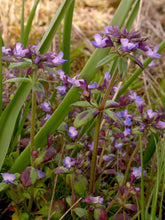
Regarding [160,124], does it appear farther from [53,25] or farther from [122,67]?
[53,25]

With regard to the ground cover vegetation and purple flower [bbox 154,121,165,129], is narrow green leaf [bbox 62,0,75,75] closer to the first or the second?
the ground cover vegetation

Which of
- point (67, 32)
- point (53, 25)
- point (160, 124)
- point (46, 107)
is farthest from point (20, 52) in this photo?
point (160, 124)

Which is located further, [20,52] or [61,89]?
[61,89]

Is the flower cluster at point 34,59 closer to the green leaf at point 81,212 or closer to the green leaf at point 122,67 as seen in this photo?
the green leaf at point 122,67

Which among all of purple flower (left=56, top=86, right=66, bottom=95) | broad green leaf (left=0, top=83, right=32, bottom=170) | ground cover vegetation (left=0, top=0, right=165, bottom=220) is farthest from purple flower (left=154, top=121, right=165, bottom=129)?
broad green leaf (left=0, top=83, right=32, bottom=170)

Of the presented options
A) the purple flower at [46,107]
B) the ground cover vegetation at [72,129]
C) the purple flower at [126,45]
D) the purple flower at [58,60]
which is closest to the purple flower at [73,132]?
the ground cover vegetation at [72,129]

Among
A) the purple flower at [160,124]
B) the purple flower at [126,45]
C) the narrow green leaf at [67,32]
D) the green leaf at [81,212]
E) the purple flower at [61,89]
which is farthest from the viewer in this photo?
the narrow green leaf at [67,32]

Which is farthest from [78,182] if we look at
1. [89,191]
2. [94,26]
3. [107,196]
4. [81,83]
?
[94,26]

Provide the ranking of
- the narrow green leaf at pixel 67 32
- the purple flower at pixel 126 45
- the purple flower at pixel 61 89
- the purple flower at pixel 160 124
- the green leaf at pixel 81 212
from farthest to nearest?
1. the narrow green leaf at pixel 67 32
2. the purple flower at pixel 61 89
3. the purple flower at pixel 160 124
4. the green leaf at pixel 81 212
5. the purple flower at pixel 126 45

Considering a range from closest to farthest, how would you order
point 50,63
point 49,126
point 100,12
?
point 50,63 → point 49,126 → point 100,12

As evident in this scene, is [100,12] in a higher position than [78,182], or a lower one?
higher

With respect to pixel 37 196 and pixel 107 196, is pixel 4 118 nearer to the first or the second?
pixel 37 196
